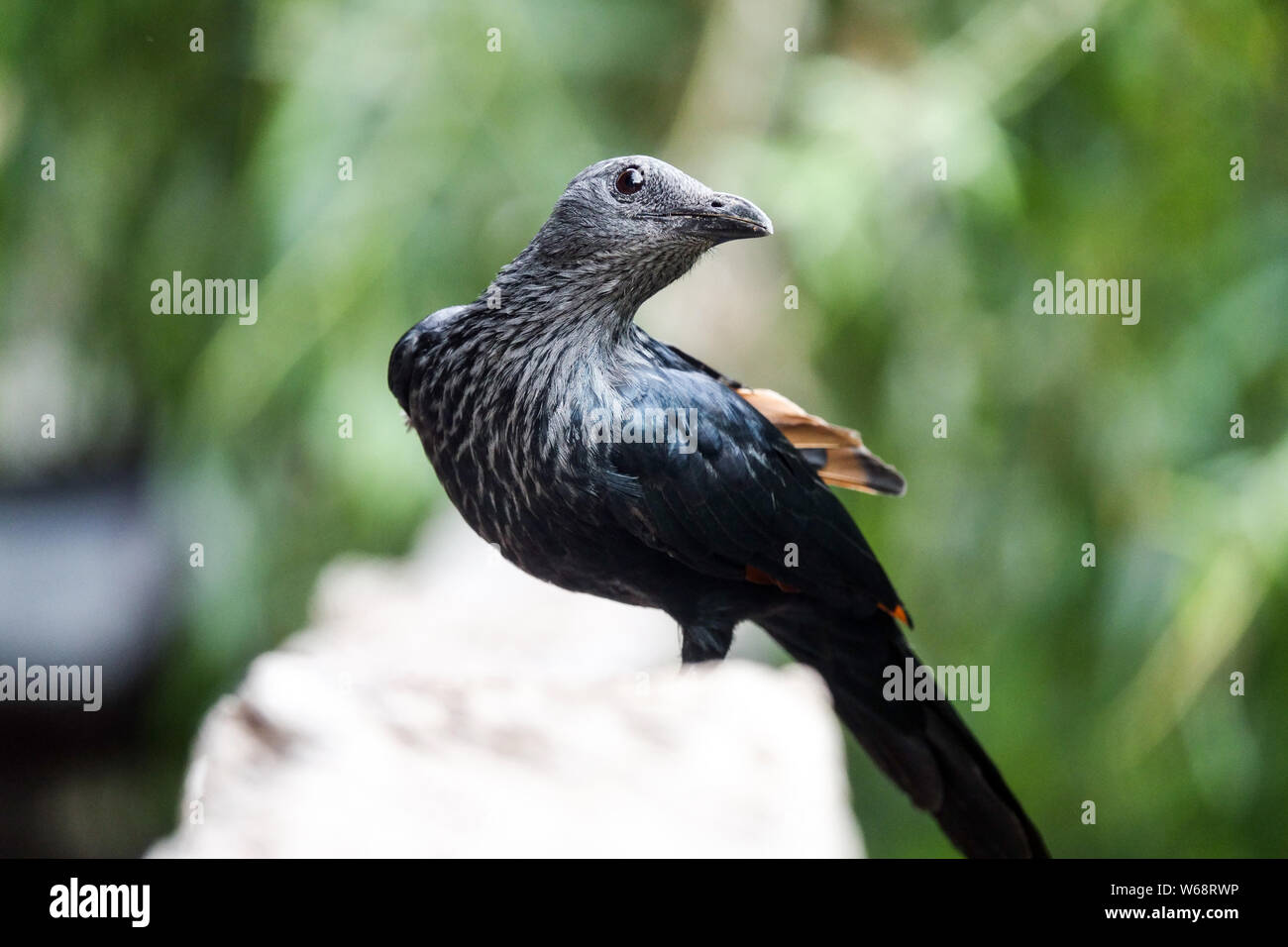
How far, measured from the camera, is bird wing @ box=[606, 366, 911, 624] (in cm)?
159

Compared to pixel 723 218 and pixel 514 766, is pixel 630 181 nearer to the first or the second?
pixel 723 218

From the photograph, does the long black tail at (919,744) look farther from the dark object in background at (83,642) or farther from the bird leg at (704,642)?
the dark object in background at (83,642)

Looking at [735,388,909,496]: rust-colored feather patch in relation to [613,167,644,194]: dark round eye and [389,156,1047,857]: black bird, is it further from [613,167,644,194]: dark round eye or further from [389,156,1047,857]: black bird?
[613,167,644,194]: dark round eye

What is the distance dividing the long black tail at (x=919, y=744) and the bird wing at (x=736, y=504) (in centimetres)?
14

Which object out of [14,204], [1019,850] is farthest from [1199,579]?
[14,204]

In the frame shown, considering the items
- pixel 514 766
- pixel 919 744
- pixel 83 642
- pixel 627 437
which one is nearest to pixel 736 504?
pixel 627 437

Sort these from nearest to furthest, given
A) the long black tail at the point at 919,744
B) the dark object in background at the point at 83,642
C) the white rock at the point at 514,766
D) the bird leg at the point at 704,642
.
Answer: the white rock at the point at 514,766 < the bird leg at the point at 704,642 < the long black tail at the point at 919,744 < the dark object in background at the point at 83,642

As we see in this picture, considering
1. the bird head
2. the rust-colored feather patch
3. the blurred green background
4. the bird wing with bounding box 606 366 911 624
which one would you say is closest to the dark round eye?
the bird head

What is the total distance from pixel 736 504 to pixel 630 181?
49 centimetres

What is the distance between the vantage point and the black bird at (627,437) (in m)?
1.53

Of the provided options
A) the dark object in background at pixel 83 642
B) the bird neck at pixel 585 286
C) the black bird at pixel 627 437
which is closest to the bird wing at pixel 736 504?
the black bird at pixel 627 437

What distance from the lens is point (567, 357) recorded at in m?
1.57

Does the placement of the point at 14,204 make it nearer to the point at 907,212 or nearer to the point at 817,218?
the point at 817,218
